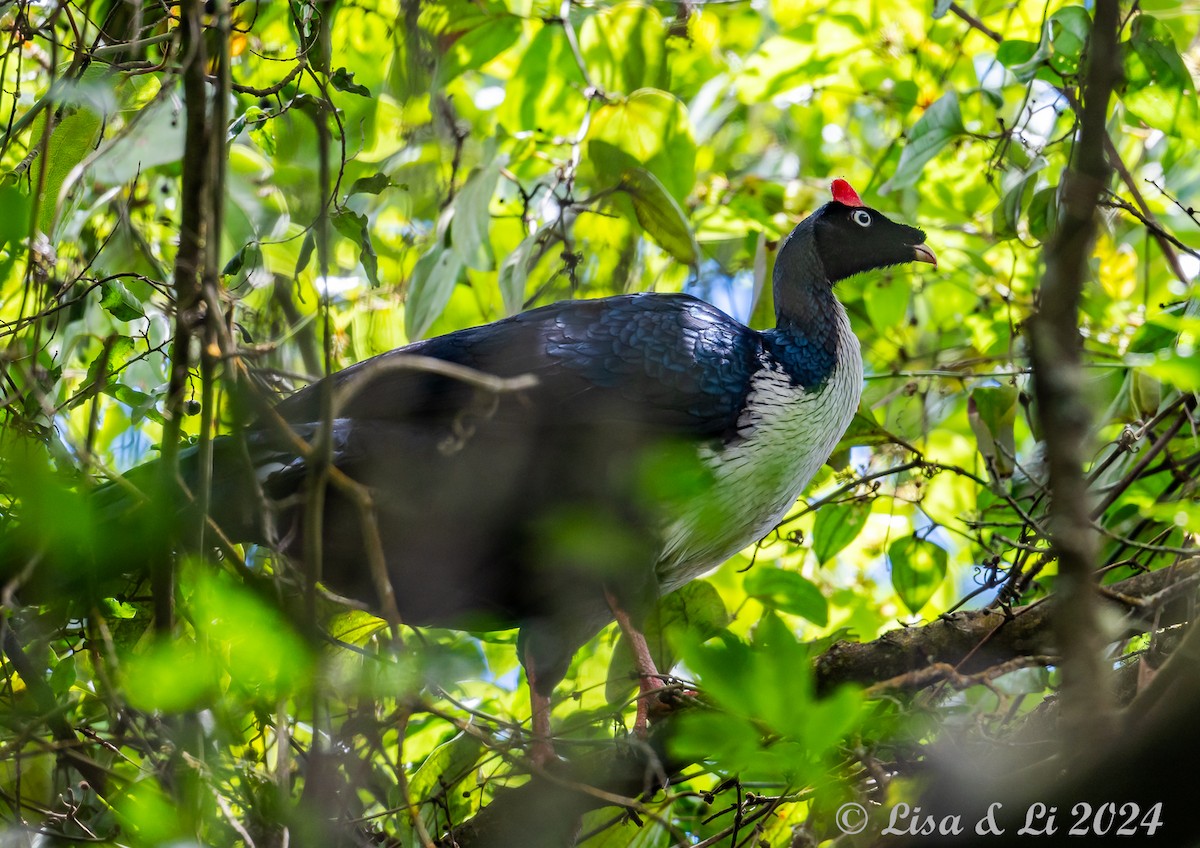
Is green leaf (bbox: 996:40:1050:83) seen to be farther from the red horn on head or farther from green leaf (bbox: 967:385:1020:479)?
green leaf (bbox: 967:385:1020:479)

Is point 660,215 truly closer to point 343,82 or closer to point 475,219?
point 475,219

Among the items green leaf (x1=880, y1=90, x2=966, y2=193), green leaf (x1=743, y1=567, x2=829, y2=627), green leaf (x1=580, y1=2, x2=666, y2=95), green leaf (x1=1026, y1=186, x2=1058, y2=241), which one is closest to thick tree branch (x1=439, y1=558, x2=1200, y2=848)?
green leaf (x1=743, y1=567, x2=829, y2=627)

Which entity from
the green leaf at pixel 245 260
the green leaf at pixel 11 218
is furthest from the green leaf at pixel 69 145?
the green leaf at pixel 11 218

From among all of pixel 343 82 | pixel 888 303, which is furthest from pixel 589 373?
pixel 888 303

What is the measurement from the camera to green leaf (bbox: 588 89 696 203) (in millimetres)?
4324

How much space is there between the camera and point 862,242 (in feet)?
14.2

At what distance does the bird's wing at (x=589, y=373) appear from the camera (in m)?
3.36

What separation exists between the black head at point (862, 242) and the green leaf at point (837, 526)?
0.84 metres

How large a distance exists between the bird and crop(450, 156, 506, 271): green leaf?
0.38m

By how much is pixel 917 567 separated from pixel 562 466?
4.48 ft

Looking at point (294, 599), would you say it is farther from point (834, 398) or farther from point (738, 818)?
point (834, 398)

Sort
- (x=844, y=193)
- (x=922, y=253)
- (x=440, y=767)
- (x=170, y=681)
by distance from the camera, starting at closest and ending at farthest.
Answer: (x=170, y=681) → (x=440, y=767) → (x=922, y=253) → (x=844, y=193)

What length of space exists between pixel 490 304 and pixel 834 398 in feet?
5.68

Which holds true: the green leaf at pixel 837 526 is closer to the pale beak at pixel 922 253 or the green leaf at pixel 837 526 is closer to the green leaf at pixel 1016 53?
the pale beak at pixel 922 253
